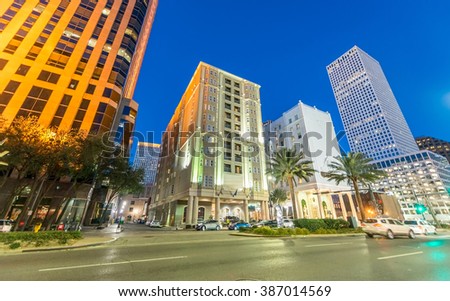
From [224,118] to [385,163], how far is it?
13367 cm

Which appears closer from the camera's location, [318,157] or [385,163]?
[318,157]

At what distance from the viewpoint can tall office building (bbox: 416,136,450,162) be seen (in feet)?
523

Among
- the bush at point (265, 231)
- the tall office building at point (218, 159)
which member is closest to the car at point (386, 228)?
the bush at point (265, 231)

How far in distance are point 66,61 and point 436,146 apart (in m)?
252

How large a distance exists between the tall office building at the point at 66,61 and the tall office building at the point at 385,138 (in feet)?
382

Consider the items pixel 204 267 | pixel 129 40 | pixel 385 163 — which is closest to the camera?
pixel 204 267

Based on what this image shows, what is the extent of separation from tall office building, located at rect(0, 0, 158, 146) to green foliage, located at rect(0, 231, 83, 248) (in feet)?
79.2

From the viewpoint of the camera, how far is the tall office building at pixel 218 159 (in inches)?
1781

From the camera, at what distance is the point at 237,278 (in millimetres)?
5617

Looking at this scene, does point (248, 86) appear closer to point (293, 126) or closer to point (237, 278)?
point (293, 126)

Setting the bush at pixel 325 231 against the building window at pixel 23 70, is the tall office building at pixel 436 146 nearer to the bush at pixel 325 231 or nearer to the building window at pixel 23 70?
the bush at pixel 325 231

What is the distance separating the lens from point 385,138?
481 ft

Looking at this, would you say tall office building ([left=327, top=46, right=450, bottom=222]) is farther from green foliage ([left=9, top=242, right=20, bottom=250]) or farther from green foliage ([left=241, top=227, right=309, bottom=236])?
green foliage ([left=9, top=242, right=20, bottom=250])

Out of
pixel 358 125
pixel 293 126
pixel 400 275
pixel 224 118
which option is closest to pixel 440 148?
pixel 358 125
